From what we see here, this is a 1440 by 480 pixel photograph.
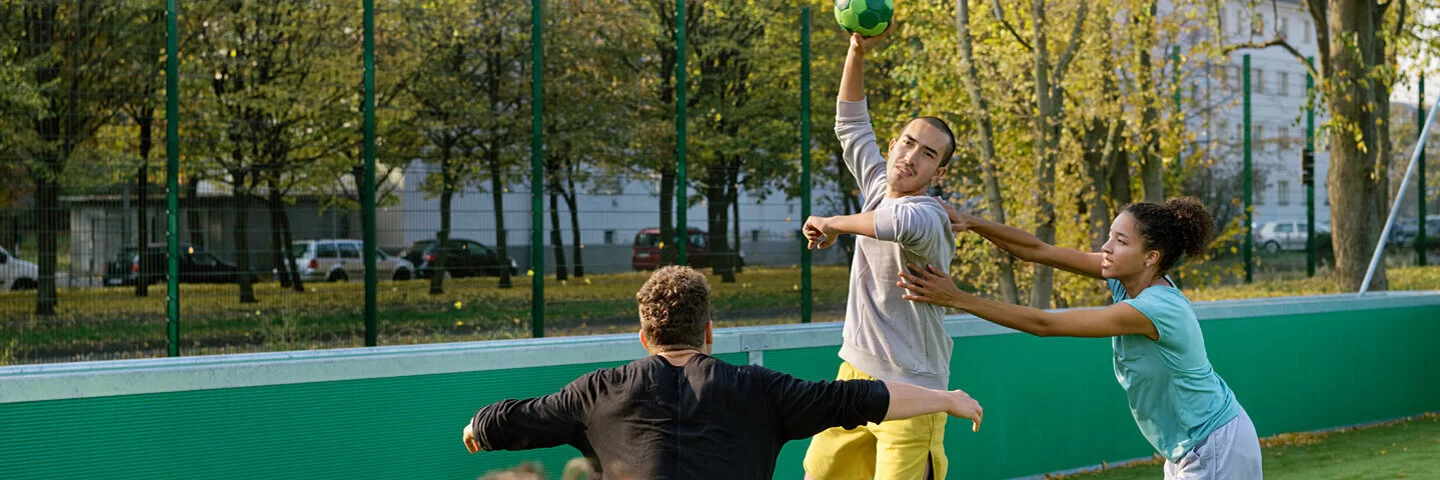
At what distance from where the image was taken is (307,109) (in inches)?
493

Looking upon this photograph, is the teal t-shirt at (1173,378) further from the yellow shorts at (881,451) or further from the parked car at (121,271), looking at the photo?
the parked car at (121,271)

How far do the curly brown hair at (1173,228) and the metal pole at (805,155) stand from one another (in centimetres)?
559

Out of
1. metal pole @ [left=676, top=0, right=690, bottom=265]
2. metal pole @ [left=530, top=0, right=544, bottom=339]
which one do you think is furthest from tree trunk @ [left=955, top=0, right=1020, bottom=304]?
metal pole @ [left=530, top=0, right=544, bottom=339]

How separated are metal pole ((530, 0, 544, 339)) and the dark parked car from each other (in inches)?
94.3

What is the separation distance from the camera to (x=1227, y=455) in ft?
12.4

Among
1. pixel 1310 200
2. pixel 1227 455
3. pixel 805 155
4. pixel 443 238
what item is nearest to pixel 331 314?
pixel 443 238

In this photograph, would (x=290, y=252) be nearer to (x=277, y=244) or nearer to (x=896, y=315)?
(x=277, y=244)

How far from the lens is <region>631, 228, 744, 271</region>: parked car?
1009cm

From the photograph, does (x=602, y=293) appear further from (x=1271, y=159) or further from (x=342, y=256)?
(x=1271, y=159)

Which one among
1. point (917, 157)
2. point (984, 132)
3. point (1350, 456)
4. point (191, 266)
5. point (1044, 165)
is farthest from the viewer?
point (1044, 165)

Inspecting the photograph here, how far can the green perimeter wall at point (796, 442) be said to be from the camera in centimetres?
429

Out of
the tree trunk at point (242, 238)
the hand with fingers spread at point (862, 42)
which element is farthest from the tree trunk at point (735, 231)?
the hand with fingers spread at point (862, 42)

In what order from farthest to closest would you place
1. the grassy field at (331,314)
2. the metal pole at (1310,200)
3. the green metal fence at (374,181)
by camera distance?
the metal pole at (1310,200) < the grassy field at (331,314) < the green metal fence at (374,181)

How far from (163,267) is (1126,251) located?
8201 mm
